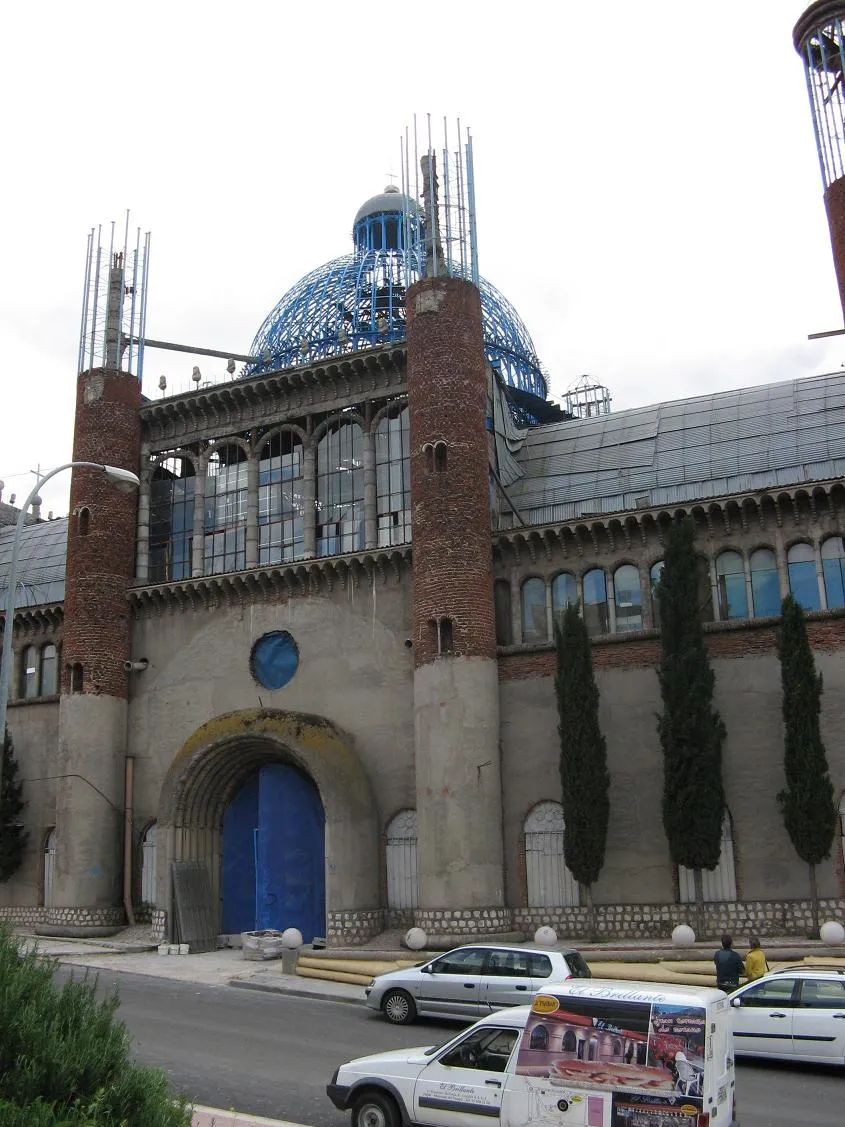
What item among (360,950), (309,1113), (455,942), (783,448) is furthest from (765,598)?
(309,1113)

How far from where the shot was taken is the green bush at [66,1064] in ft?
25.1

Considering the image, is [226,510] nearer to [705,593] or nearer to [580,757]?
[580,757]

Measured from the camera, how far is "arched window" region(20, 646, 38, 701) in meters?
35.5

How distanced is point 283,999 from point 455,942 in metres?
5.03

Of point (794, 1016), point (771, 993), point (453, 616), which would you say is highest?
point (453, 616)

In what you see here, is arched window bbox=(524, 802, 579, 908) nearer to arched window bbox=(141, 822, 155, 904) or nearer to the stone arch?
the stone arch

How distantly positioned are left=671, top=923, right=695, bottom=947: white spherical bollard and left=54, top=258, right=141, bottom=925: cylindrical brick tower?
53.1 feet

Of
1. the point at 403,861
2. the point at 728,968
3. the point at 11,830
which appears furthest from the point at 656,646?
the point at 11,830

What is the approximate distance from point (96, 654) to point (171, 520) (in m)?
Answer: 4.88

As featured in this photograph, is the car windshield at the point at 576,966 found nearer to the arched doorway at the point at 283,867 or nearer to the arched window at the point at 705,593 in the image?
the arched window at the point at 705,593

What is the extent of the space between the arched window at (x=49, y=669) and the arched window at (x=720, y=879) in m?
20.6

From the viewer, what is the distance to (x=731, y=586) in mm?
26047

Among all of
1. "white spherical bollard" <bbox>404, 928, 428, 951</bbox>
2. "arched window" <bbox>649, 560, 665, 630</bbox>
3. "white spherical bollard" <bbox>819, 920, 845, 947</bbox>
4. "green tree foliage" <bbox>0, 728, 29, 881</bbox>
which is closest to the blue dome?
"arched window" <bbox>649, 560, 665, 630</bbox>

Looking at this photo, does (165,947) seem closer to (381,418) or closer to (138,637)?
(138,637)
